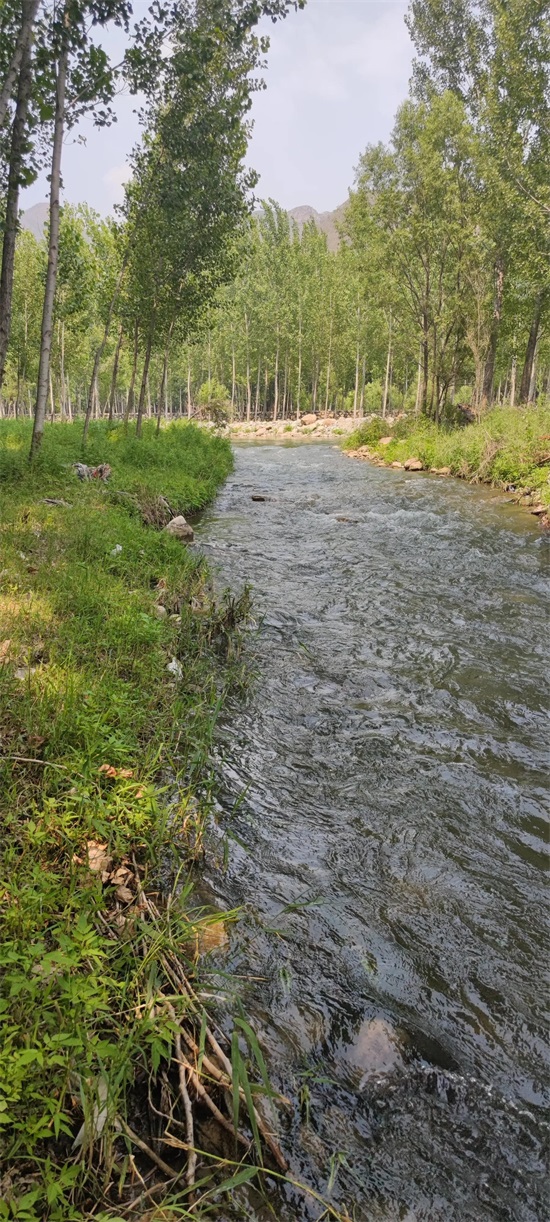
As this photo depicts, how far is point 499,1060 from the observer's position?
8.80 feet

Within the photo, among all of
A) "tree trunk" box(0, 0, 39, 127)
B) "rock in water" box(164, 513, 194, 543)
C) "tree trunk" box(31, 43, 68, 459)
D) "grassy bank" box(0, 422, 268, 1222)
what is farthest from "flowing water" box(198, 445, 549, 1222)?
"tree trunk" box(0, 0, 39, 127)

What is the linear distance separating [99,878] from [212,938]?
0.69 metres

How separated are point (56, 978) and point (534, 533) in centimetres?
1316

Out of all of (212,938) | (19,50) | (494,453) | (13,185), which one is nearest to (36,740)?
(212,938)

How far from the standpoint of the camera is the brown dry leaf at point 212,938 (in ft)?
10.1

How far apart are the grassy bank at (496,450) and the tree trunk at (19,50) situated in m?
13.2

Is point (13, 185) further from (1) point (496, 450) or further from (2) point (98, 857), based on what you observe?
(1) point (496, 450)

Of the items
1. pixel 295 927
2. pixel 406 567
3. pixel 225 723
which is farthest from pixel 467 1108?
pixel 406 567

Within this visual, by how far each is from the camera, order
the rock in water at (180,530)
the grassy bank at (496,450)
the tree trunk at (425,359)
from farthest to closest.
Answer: the tree trunk at (425,359) < the grassy bank at (496,450) < the rock in water at (180,530)

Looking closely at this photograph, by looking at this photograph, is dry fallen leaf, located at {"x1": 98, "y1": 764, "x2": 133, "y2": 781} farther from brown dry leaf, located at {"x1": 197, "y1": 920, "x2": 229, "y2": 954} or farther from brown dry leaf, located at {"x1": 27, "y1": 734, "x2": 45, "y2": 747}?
brown dry leaf, located at {"x1": 197, "y1": 920, "x2": 229, "y2": 954}

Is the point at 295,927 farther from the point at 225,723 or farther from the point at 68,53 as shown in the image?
the point at 68,53

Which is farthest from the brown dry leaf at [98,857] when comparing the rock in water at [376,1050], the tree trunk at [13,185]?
the tree trunk at [13,185]

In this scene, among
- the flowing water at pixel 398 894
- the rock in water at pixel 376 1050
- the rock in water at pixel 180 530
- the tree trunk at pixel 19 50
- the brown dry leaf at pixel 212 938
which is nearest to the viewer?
the flowing water at pixel 398 894

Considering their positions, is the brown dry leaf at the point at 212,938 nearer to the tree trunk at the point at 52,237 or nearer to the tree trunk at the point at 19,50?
the tree trunk at the point at 19,50
